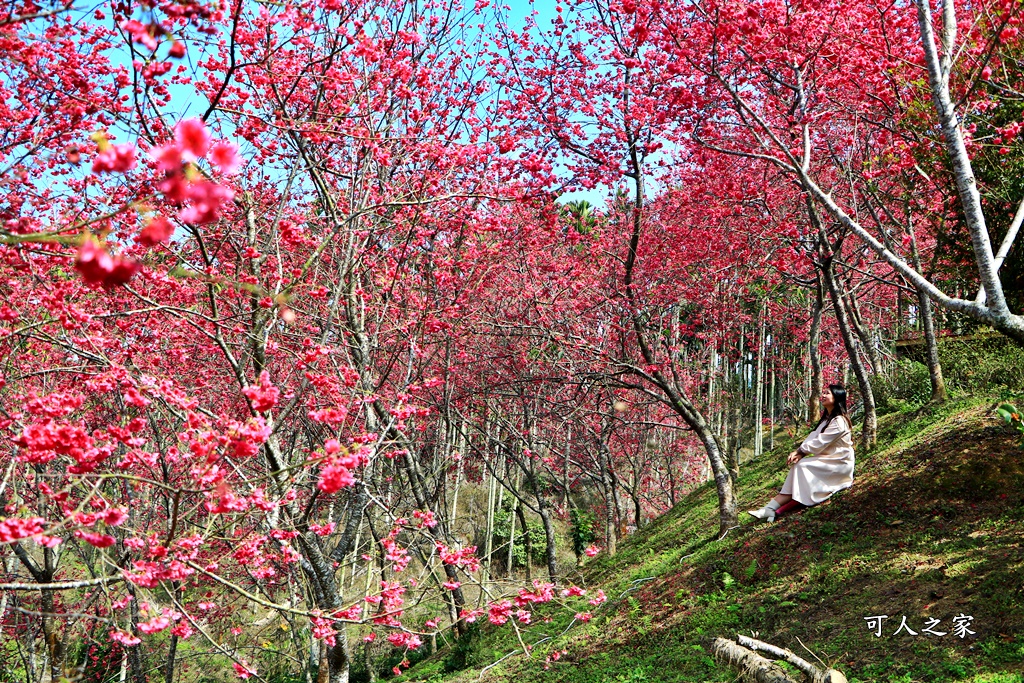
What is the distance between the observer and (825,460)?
8312 millimetres

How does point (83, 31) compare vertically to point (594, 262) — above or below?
above

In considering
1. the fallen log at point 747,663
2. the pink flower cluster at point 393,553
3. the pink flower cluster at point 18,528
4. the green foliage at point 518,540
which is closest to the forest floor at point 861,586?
the fallen log at point 747,663

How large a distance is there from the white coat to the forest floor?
6.9 inches

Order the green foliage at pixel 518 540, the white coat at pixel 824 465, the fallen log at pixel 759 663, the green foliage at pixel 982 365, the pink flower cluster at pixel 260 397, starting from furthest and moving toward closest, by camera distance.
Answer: the green foliage at pixel 518 540, the green foliage at pixel 982 365, the white coat at pixel 824 465, the fallen log at pixel 759 663, the pink flower cluster at pixel 260 397

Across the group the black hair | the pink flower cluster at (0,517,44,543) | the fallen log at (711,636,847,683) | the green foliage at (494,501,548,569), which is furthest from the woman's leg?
the green foliage at (494,501,548,569)

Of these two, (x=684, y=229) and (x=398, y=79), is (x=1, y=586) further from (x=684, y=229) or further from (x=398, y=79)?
(x=684, y=229)

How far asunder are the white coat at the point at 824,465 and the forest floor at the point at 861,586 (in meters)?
0.17

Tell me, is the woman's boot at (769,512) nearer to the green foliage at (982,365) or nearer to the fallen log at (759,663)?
the fallen log at (759,663)

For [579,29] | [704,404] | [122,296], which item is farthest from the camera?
[704,404]

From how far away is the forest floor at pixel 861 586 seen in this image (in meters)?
5.47

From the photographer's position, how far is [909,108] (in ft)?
22.8

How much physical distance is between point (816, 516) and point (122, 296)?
7580mm

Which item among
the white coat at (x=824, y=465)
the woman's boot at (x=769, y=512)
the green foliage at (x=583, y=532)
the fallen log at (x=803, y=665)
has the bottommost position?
the green foliage at (x=583, y=532)

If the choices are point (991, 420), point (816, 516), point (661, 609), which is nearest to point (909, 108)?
point (991, 420)
